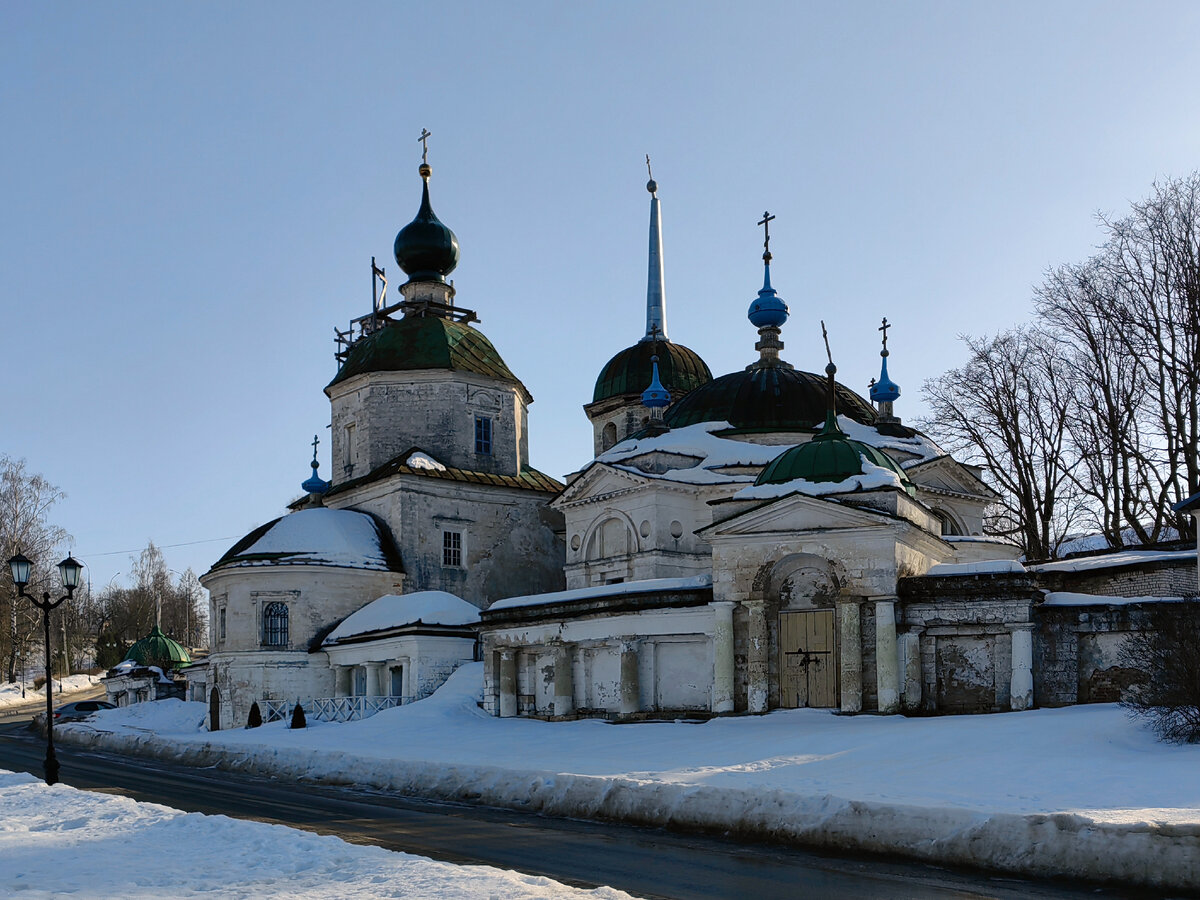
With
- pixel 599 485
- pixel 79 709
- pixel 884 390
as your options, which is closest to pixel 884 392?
pixel 884 390

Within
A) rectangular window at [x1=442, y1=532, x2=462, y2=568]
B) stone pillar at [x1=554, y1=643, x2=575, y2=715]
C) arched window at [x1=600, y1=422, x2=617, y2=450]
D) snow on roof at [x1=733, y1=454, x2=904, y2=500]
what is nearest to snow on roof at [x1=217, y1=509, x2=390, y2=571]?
rectangular window at [x1=442, y1=532, x2=462, y2=568]

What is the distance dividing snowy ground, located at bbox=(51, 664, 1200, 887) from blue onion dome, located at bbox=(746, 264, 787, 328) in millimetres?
16392

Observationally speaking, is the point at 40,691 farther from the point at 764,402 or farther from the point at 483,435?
the point at 764,402

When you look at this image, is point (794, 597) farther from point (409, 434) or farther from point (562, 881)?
point (409, 434)

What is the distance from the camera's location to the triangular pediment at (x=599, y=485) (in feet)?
110

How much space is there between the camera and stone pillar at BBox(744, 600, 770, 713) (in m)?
21.9

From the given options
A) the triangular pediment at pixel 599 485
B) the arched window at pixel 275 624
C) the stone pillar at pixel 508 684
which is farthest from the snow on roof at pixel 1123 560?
the arched window at pixel 275 624

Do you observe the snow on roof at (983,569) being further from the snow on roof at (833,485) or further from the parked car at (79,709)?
the parked car at (79,709)

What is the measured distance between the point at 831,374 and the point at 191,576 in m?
86.6

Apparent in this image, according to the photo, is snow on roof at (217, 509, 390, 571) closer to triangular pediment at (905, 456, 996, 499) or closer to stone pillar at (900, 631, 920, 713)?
triangular pediment at (905, 456, 996, 499)

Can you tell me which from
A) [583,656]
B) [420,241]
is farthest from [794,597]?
[420,241]

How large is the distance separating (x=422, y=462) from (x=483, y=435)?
3249 millimetres

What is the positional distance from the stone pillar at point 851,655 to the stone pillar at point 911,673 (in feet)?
2.33

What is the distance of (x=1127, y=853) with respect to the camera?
10.1m
